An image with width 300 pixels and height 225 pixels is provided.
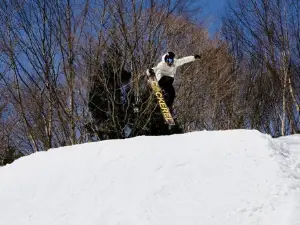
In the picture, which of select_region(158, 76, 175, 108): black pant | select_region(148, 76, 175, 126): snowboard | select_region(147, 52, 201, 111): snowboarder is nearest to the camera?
select_region(147, 52, 201, 111): snowboarder

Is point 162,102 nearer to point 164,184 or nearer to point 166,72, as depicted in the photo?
point 166,72

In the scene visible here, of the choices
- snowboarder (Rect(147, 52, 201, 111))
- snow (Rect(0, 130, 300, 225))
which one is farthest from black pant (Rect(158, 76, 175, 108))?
snow (Rect(0, 130, 300, 225))

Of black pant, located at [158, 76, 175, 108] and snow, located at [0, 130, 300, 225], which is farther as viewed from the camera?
black pant, located at [158, 76, 175, 108]

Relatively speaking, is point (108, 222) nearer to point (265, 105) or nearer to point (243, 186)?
point (243, 186)

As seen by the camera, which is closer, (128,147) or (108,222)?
(108,222)

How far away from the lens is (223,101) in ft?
47.9

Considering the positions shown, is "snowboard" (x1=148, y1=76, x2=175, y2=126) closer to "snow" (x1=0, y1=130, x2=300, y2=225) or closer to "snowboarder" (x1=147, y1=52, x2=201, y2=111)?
"snowboarder" (x1=147, y1=52, x2=201, y2=111)

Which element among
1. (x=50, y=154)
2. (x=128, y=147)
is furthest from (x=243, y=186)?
(x=50, y=154)

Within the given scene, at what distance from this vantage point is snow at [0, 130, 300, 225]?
→ 3.91 m

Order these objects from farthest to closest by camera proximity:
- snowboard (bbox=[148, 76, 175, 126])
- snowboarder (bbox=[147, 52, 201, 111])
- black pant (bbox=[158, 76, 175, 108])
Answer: snowboard (bbox=[148, 76, 175, 126])
black pant (bbox=[158, 76, 175, 108])
snowboarder (bbox=[147, 52, 201, 111])

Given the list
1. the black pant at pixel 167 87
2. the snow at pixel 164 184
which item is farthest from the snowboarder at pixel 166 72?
the snow at pixel 164 184

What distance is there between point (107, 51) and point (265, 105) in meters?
8.66

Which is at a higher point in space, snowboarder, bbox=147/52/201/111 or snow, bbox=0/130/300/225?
snowboarder, bbox=147/52/201/111

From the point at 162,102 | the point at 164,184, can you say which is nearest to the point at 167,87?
the point at 162,102
